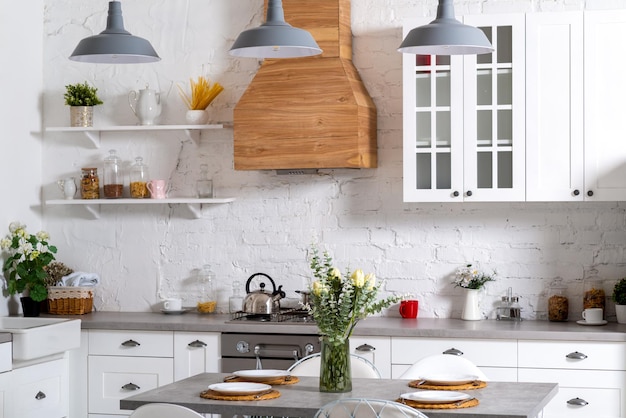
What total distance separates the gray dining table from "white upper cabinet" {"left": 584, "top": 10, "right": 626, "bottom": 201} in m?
1.58

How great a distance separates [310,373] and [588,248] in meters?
1.86

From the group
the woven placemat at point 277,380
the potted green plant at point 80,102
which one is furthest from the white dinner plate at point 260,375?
the potted green plant at point 80,102

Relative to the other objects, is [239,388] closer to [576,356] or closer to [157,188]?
[576,356]

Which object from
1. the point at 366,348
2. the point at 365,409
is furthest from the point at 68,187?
the point at 365,409

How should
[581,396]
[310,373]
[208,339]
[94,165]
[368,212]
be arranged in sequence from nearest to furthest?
[310,373], [581,396], [208,339], [368,212], [94,165]

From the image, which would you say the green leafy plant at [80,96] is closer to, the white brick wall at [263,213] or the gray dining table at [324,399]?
the white brick wall at [263,213]

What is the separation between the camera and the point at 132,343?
17.7ft

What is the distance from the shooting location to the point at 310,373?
4.36m

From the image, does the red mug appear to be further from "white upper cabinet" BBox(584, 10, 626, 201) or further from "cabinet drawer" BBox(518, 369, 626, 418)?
"white upper cabinet" BBox(584, 10, 626, 201)

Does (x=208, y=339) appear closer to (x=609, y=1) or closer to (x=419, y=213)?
(x=419, y=213)

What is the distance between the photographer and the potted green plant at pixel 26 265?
564cm

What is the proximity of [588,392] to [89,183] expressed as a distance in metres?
3.03

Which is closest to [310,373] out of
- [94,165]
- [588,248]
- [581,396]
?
[581,396]

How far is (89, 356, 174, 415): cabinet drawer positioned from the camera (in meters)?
5.37
